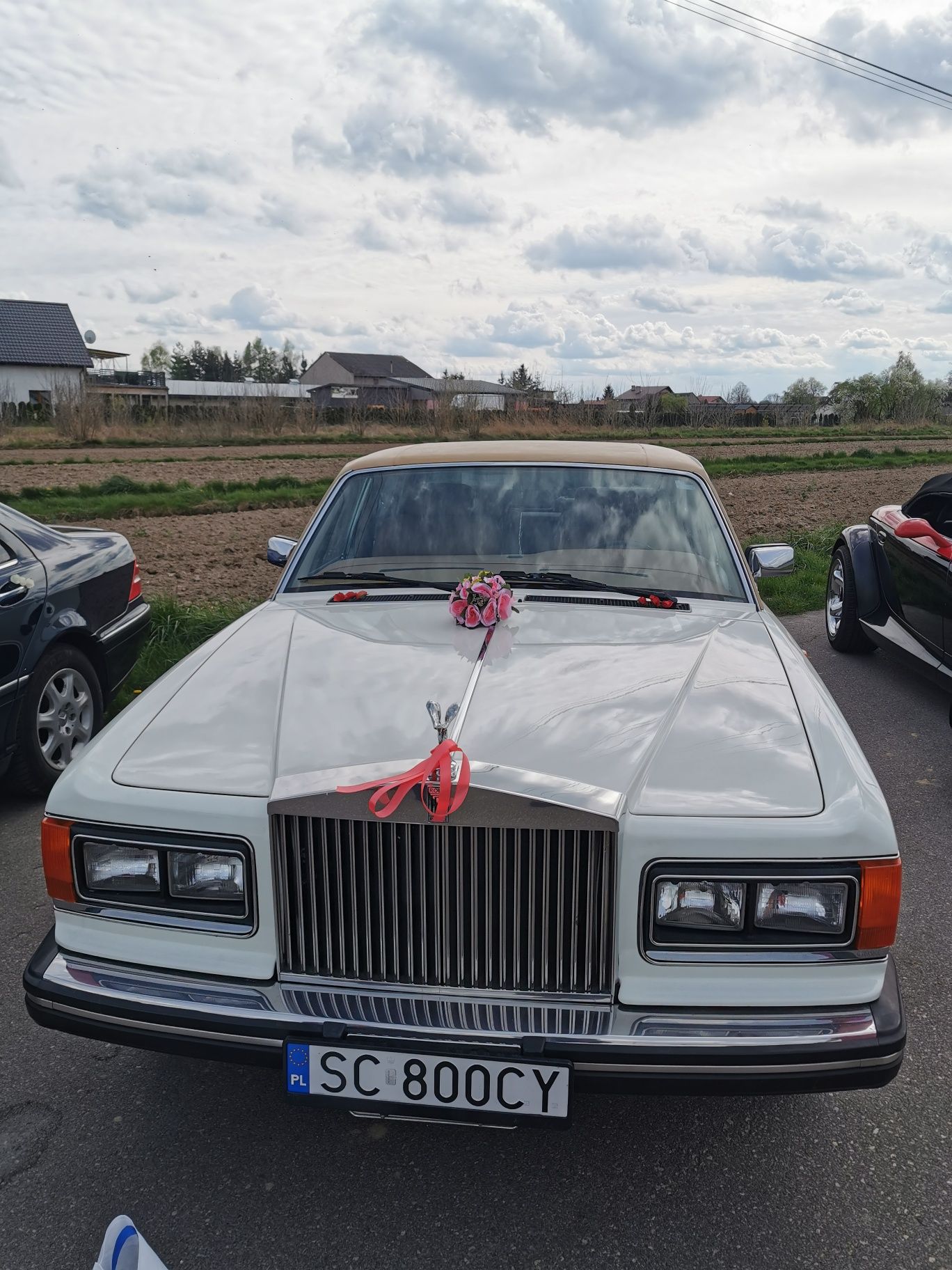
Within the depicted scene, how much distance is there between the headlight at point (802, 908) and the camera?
81.4 inches

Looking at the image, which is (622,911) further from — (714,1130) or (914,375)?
(914,375)

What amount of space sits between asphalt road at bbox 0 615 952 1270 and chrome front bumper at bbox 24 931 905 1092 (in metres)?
0.20

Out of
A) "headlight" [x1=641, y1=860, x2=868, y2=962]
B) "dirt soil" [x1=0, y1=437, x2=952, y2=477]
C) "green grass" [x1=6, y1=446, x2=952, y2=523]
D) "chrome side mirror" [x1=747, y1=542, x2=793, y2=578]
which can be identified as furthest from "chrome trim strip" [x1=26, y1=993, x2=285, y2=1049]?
"dirt soil" [x1=0, y1=437, x2=952, y2=477]

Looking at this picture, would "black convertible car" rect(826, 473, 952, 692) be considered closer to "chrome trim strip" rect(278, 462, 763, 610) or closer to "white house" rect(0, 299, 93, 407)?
"chrome trim strip" rect(278, 462, 763, 610)

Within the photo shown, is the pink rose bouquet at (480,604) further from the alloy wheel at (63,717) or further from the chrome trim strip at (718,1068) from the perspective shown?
the alloy wheel at (63,717)

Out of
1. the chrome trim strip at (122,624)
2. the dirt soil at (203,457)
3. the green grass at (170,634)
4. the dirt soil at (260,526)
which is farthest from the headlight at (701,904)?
the dirt soil at (203,457)

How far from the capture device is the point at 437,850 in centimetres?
204

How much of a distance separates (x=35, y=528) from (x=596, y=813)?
3.98 m

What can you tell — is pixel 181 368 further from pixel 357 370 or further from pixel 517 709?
pixel 517 709

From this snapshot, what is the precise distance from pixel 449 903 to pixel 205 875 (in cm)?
56

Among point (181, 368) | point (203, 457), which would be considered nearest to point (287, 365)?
point (181, 368)

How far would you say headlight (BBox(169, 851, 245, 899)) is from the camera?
215 cm

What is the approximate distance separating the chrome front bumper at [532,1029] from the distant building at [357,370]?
311 ft

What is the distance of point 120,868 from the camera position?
2.23m
